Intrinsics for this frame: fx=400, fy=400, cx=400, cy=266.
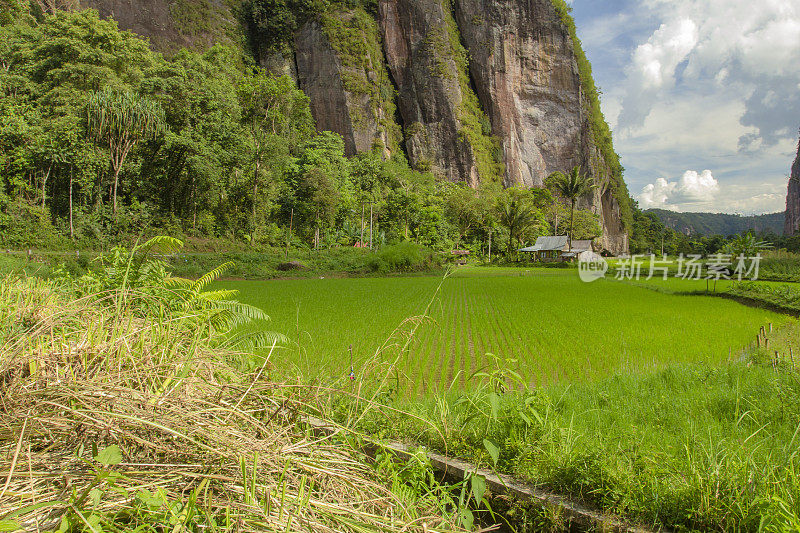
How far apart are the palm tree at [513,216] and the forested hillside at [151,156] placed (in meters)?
6.70

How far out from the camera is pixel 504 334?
25.5ft

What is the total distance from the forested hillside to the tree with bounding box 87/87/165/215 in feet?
0.24

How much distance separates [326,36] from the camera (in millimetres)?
43062

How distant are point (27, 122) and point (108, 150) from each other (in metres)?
3.84

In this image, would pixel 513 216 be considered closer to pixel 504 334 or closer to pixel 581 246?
pixel 581 246

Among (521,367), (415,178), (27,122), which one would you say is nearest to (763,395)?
(521,367)

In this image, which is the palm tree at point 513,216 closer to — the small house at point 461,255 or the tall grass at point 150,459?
the small house at point 461,255

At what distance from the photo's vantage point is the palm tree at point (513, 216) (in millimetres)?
37156

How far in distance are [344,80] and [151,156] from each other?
80.2ft

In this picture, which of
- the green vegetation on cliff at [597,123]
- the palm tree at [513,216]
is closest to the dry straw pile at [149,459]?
the palm tree at [513,216]

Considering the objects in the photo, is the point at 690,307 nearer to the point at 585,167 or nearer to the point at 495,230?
the point at 495,230

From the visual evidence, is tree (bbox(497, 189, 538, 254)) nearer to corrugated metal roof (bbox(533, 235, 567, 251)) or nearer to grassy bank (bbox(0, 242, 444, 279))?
corrugated metal roof (bbox(533, 235, 567, 251))

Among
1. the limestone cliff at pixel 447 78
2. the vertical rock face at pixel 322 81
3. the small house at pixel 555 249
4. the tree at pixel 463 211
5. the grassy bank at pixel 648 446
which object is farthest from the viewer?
the limestone cliff at pixel 447 78

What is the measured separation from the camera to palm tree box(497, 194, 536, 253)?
37.2 m
